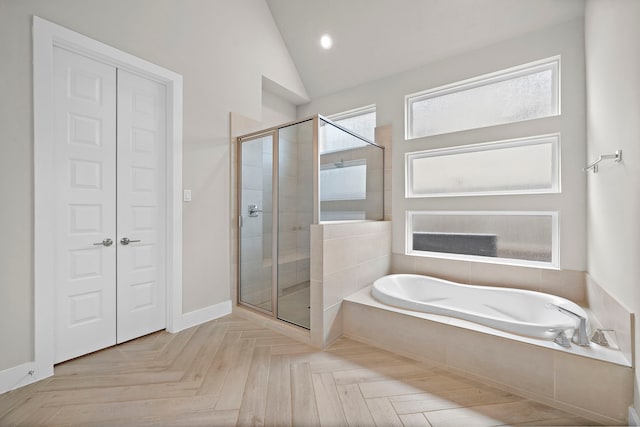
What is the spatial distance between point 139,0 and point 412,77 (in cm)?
267

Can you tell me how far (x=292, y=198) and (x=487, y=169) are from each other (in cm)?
195

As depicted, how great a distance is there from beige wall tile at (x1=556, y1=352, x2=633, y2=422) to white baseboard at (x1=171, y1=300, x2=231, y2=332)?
2683 millimetres

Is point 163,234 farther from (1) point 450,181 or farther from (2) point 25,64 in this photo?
(1) point 450,181

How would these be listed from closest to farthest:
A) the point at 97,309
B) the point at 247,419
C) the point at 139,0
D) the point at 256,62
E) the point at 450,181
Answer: the point at 247,419 < the point at 97,309 < the point at 139,0 < the point at 450,181 < the point at 256,62

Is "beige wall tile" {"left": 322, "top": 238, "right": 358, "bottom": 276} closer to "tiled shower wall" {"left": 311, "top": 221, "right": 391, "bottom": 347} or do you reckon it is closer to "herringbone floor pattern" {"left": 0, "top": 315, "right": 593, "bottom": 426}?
"tiled shower wall" {"left": 311, "top": 221, "right": 391, "bottom": 347}

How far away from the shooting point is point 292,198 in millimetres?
2576

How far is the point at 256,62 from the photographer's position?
3.19 metres

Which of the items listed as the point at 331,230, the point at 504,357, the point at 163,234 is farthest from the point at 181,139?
the point at 504,357

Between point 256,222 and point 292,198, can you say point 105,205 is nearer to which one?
point 256,222

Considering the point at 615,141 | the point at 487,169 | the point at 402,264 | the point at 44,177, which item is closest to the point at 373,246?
the point at 402,264

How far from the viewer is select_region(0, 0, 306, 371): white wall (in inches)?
64.6

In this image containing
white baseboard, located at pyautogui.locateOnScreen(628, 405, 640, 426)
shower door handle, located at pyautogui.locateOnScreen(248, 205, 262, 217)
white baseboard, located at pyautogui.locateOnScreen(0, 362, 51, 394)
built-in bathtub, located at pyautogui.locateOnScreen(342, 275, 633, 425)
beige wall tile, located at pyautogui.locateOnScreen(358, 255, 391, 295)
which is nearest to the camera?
white baseboard, located at pyautogui.locateOnScreen(628, 405, 640, 426)

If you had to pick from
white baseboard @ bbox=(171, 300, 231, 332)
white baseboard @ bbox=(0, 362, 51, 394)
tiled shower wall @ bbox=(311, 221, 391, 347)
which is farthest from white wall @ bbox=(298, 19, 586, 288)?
white baseboard @ bbox=(0, 362, 51, 394)

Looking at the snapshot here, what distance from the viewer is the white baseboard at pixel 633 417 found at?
4.17 ft
